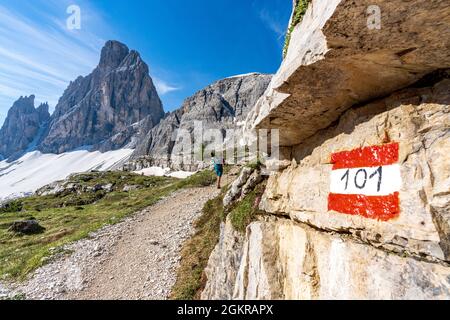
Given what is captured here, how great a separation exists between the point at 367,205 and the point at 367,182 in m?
0.44

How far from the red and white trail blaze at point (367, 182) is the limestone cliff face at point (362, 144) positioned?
85 millimetres

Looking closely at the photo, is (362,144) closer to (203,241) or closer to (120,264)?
(203,241)

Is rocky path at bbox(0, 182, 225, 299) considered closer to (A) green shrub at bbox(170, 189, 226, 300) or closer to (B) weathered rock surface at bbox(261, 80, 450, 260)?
(A) green shrub at bbox(170, 189, 226, 300)

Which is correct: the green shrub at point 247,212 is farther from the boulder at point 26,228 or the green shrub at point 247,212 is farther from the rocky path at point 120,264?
the boulder at point 26,228

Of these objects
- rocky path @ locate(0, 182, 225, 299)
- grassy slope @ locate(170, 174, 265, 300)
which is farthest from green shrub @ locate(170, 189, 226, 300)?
rocky path @ locate(0, 182, 225, 299)

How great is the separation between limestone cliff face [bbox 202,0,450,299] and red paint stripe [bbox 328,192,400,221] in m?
0.10

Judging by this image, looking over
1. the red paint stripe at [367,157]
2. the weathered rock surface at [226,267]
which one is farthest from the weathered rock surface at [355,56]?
the weathered rock surface at [226,267]

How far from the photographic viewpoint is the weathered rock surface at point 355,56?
372 centimetres

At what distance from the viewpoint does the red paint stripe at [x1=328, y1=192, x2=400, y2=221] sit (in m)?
4.46

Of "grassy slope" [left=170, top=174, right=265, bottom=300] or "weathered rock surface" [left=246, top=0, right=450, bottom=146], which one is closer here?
"weathered rock surface" [left=246, top=0, right=450, bottom=146]

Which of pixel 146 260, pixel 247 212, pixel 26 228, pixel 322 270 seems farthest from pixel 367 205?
pixel 26 228
